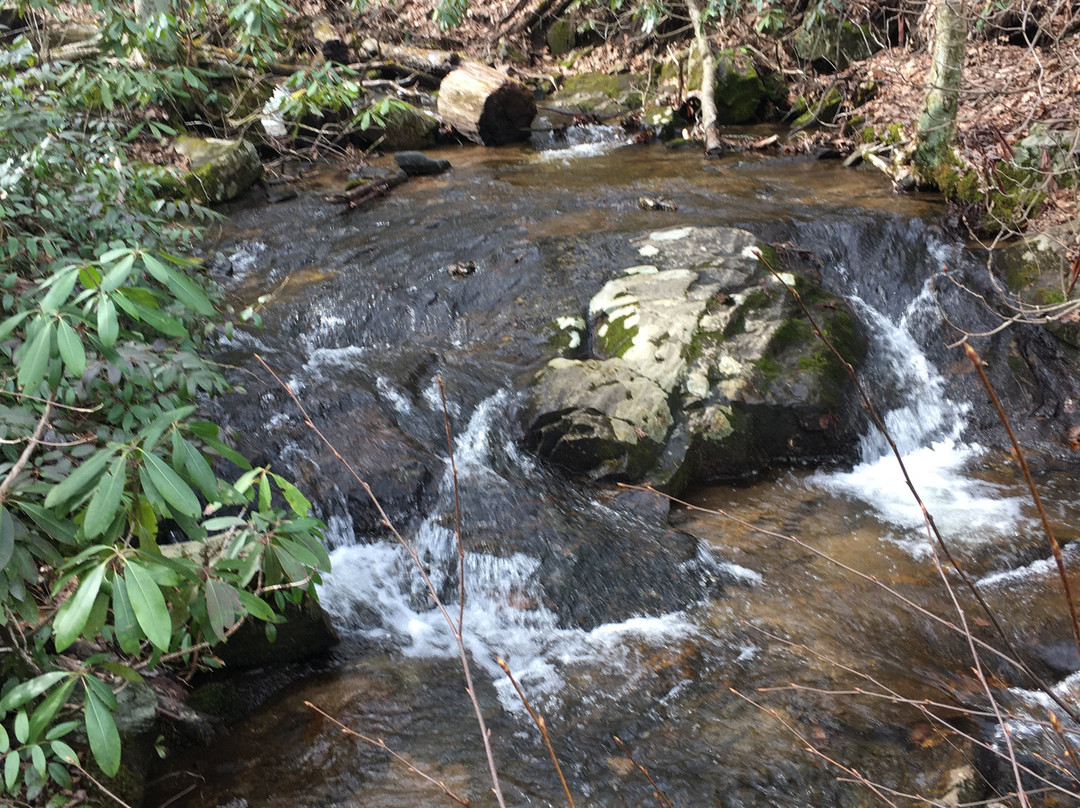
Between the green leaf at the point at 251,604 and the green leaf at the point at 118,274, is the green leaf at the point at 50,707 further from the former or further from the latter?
the green leaf at the point at 118,274

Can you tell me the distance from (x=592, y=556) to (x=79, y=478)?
9.23 feet

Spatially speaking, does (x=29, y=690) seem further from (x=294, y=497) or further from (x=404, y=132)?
(x=404, y=132)

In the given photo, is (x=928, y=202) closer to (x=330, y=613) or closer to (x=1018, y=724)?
(x=1018, y=724)

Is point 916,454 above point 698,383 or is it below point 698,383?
below

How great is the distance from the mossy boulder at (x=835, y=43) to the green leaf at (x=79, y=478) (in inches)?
436

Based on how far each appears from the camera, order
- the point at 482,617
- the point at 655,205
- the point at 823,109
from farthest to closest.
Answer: the point at 823,109, the point at 655,205, the point at 482,617

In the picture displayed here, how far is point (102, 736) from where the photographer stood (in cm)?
186

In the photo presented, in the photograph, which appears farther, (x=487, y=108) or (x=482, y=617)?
(x=487, y=108)

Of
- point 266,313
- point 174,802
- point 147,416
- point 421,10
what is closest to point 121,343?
point 147,416

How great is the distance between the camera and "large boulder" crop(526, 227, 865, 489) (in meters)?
4.86

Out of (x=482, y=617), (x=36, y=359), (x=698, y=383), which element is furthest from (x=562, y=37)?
(x=36, y=359)

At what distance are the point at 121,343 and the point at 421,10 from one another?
14.9 metres

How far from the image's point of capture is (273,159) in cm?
991

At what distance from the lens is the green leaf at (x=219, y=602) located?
2068mm
